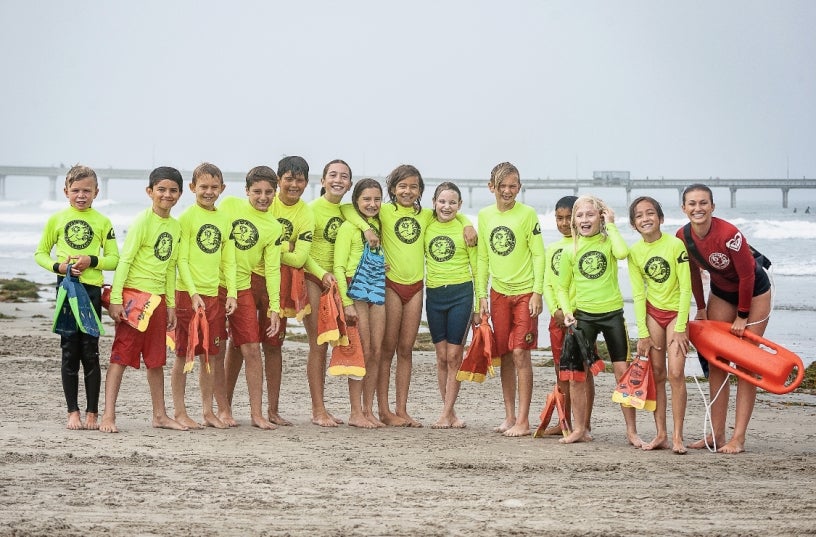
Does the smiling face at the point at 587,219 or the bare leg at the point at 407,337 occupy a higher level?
the smiling face at the point at 587,219

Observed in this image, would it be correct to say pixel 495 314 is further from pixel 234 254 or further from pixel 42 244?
pixel 42 244

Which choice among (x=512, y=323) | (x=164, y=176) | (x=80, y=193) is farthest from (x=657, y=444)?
(x=80, y=193)

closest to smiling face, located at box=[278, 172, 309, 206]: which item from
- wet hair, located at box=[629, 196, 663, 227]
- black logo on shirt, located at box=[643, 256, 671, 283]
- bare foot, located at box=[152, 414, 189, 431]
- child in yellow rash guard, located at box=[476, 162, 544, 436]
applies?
child in yellow rash guard, located at box=[476, 162, 544, 436]

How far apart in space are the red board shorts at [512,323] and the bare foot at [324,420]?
125 centimetres

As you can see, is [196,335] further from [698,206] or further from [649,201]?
[698,206]

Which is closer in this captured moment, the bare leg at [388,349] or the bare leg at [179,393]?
the bare leg at [179,393]

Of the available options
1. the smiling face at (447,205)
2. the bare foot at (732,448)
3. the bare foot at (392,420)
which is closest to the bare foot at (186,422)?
the bare foot at (392,420)

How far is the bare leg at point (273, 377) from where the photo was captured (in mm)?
7172

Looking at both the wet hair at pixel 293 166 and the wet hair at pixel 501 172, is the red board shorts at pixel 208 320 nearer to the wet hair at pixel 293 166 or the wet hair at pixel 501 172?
the wet hair at pixel 293 166

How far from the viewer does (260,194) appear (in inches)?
273

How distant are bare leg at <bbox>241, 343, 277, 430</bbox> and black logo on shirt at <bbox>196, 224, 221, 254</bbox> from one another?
681 mm

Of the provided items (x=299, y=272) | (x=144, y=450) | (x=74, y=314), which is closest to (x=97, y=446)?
(x=144, y=450)

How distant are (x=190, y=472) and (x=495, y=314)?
8.61ft

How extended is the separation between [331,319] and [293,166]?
3.62 ft
